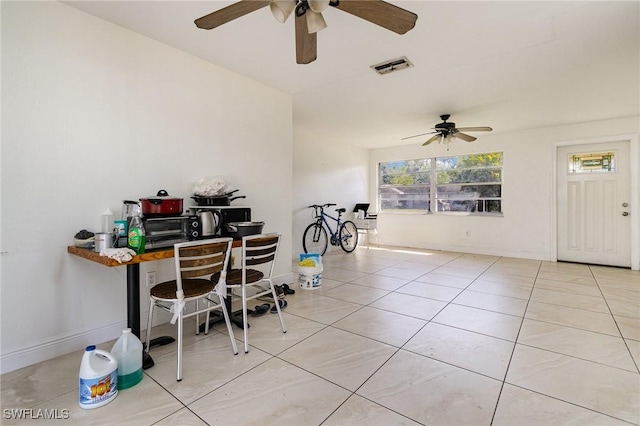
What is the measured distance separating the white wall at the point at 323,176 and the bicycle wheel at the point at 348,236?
0.31 meters

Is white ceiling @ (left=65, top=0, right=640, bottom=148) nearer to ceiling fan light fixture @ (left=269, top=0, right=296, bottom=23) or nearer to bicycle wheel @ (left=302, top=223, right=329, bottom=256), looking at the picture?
ceiling fan light fixture @ (left=269, top=0, right=296, bottom=23)

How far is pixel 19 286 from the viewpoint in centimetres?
187

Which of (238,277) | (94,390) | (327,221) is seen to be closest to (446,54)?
(238,277)

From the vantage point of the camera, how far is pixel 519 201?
17.8 ft

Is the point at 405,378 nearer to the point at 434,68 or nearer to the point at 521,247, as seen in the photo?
the point at 434,68

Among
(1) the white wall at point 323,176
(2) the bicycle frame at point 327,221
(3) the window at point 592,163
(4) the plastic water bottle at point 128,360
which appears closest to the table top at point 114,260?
(4) the plastic water bottle at point 128,360

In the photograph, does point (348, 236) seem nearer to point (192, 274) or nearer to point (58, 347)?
point (192, 274)

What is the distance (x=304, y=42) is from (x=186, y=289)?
1.85m

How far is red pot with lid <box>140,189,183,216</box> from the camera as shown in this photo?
81.0 inches

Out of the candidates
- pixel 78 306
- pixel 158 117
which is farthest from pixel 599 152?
pixel 78 306

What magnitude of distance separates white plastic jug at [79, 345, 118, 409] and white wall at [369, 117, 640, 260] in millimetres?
6131

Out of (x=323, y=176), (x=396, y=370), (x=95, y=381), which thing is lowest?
(x=396, y=370)

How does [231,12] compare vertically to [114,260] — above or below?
above

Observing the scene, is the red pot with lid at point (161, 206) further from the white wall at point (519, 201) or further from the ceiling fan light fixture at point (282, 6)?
the white wall at point (519, 201)
